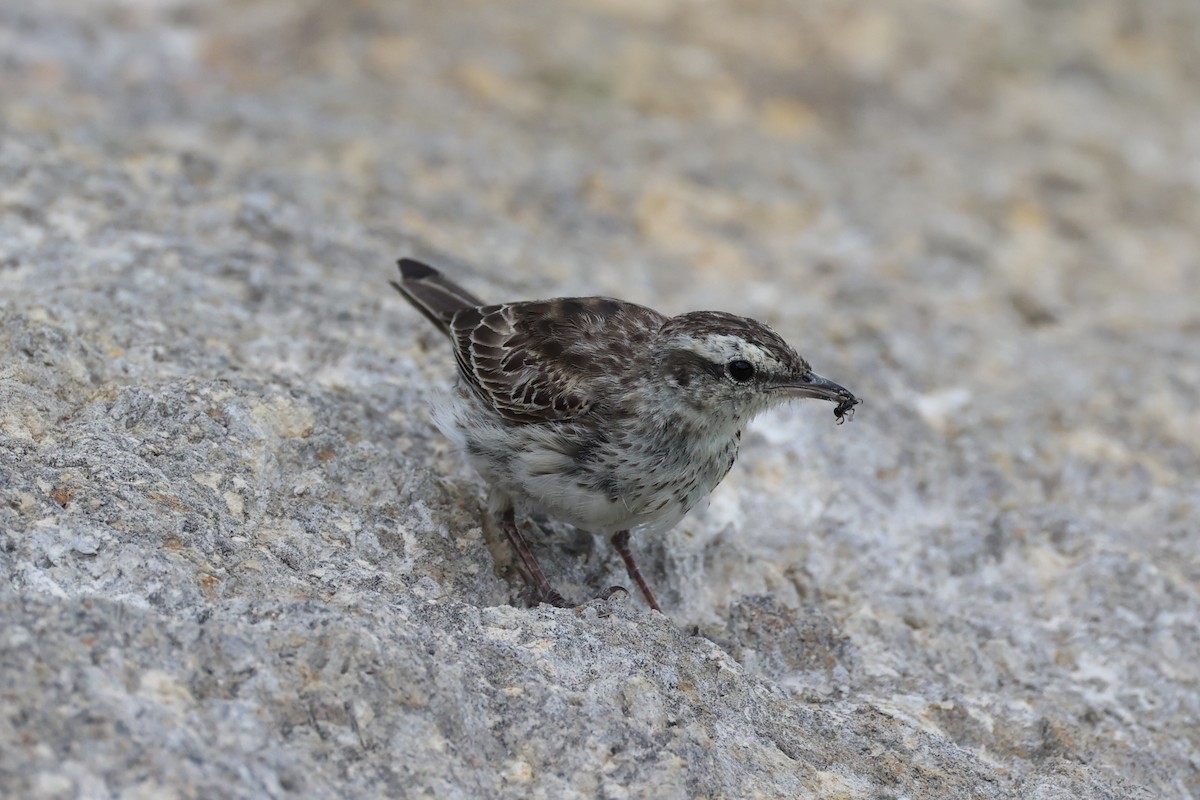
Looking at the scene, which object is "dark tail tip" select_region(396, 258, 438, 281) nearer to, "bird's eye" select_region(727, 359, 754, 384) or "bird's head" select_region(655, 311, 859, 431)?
"bird's head" select_region(655, 311, 859, 431)

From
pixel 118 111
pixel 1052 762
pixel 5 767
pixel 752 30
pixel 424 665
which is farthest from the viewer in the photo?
pixel 752 30

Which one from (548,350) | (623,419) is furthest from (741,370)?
(548,350)

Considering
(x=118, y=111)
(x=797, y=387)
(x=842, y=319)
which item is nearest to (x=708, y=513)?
(x=797, y=387)

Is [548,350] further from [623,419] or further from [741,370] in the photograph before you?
[741,370]

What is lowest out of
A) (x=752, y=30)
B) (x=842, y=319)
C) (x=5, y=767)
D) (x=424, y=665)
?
(x=5, y=767)

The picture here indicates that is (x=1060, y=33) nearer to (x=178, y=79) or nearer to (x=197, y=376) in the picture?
(x=178, y=79)

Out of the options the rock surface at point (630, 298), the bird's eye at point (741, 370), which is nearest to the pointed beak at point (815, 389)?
the bird's eye at point (741, 370)

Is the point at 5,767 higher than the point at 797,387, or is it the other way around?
the point at 797,387

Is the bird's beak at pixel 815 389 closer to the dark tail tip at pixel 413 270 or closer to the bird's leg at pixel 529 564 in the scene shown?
the bird's leg at pixel 529 564

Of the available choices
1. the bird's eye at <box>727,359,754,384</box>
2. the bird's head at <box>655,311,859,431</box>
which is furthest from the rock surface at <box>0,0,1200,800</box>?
the bird's eye at <box>727,359,754,384</box>
